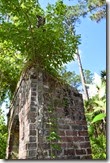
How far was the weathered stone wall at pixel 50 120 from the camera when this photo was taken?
9.22 feet

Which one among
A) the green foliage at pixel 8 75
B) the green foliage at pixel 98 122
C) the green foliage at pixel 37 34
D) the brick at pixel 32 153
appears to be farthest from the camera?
the green foliage at pixel 8 75

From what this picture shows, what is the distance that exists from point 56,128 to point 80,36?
50.8 inches

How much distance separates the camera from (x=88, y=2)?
846 cm

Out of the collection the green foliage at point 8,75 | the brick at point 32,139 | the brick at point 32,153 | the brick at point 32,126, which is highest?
the green foliage at point 8,75

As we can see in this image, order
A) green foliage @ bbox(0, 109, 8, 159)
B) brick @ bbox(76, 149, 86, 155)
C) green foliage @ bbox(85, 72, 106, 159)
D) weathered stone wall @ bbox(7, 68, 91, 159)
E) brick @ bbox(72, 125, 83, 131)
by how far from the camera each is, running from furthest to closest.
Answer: green foliage @ bbox(0, 109, 8, 159)
brick @ bbox(72, 125, 83, 131)
brick @ bbox(76, 149, 86, 155)
weathered stone wall @ bbox(7, 68, 91, 159)
green foliage @ bbox(85, 72, 106, 159)

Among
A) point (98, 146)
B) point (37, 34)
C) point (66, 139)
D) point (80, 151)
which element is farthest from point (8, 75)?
point (98, 146)

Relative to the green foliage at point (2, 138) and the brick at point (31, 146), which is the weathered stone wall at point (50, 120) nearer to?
the brick at point (31, 146)

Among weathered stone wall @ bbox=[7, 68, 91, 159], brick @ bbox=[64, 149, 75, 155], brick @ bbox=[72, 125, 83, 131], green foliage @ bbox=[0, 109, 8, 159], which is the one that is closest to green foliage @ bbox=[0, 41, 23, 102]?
green foliage @ bbox=[0, 109, 8, 159]

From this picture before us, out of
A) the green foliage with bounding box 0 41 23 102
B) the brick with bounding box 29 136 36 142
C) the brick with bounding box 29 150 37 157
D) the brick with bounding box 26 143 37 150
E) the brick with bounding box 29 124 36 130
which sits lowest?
the brick with bounding box 29 150 37 157

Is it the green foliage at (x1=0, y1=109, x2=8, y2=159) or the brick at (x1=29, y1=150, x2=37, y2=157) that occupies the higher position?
the green foliage at (x1=0, y1=109, x2=8, y2=159)

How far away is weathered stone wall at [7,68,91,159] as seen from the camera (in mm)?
2811

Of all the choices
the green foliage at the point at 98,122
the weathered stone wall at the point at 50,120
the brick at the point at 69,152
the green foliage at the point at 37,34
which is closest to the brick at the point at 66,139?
the weathered stone wall at the point at 50,120

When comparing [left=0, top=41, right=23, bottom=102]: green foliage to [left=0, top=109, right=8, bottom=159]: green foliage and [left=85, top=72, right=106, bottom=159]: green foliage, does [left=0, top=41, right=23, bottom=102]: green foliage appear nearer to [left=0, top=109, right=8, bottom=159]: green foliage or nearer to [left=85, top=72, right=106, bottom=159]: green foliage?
[left=0, top=109, right=8, bottom=159]: green foliage

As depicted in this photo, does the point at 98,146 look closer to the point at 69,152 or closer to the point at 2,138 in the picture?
the point at 69,152
